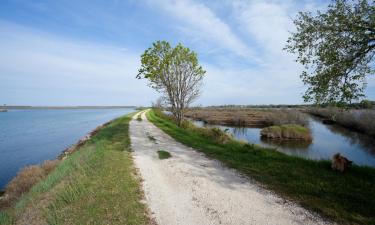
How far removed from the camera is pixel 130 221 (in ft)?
18.3

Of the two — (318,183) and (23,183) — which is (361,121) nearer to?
(318,183)

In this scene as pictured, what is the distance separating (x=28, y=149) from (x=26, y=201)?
66.6ft

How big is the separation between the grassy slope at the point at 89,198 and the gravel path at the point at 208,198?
0.56 m

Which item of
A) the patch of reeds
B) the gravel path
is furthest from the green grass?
the patch of reeds

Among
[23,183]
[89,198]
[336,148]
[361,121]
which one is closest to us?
[89,198]

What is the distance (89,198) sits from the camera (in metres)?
7.21

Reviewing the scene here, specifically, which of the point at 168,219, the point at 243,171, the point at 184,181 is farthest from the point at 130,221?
the point at 243,171

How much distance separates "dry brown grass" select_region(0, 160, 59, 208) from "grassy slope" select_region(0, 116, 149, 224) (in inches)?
114

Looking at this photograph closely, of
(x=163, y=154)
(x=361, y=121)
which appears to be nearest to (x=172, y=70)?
(x=163, y=154)

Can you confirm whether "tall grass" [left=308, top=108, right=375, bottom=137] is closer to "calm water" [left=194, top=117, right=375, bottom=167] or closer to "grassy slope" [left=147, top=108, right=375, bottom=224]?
"calm water" [left=194, top=117, right=375, bottom=167]

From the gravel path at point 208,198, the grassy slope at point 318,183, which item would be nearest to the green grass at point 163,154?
the gravel path at point 208,198

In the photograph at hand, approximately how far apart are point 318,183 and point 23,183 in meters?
14.9

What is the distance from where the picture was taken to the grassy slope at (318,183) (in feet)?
18.7

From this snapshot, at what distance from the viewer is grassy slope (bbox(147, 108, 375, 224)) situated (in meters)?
5.70
